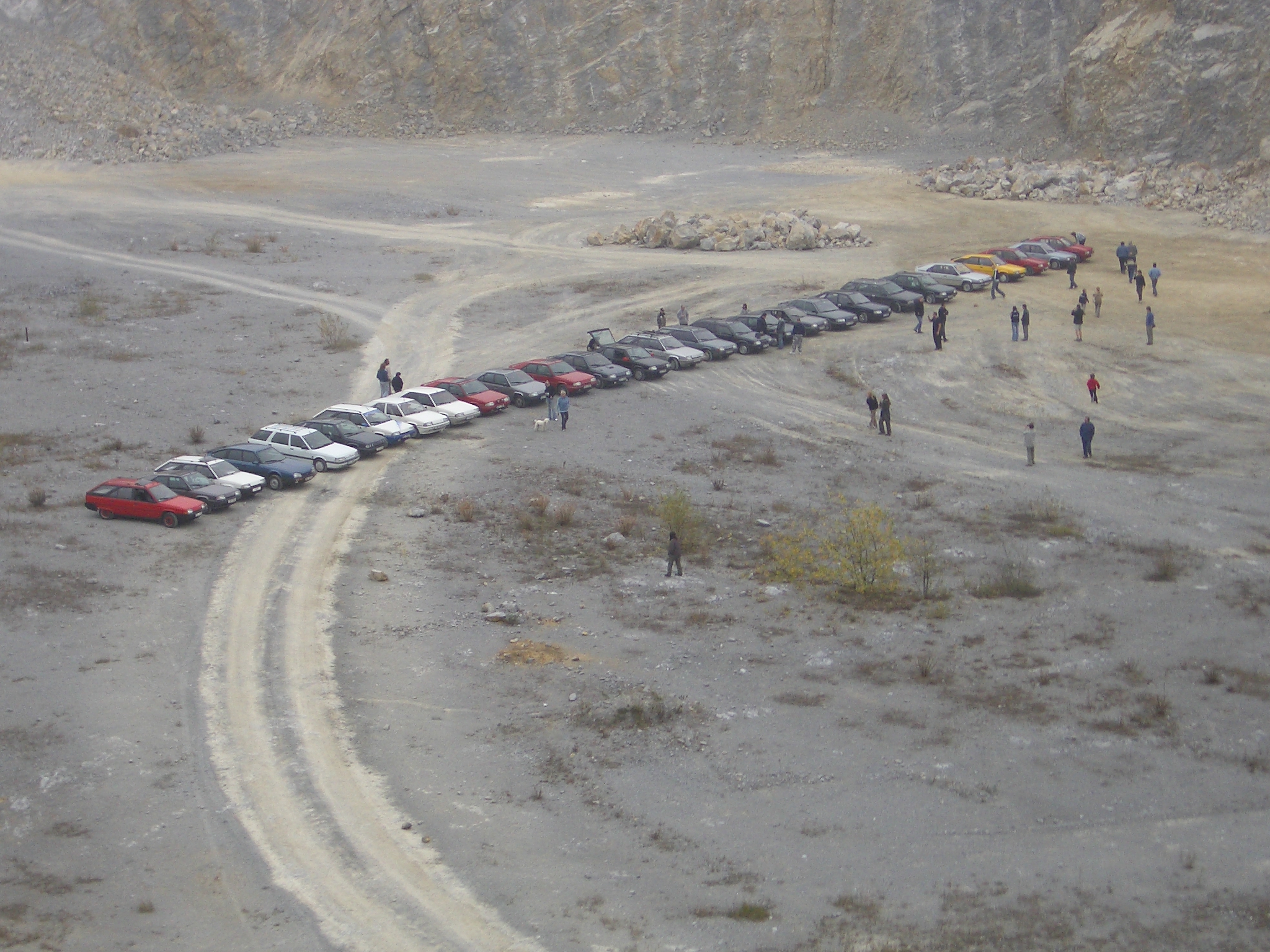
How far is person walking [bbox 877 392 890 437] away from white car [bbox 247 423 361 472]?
46.9ft

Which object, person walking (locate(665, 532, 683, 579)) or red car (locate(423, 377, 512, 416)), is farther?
red car (locate(423, 377, 512, 416))

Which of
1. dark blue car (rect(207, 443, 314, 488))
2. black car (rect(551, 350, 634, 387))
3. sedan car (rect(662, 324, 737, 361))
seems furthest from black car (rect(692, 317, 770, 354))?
dark blue car (rect(207, 443, 314, 488))

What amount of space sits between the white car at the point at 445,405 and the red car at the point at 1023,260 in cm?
2576

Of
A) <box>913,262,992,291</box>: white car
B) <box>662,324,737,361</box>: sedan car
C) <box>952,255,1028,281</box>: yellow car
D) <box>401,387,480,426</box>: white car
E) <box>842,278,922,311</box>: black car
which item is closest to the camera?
<box>401,387,480,426</box>: white car

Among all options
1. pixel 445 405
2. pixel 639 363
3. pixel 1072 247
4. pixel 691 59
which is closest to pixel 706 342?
pixel 639 363

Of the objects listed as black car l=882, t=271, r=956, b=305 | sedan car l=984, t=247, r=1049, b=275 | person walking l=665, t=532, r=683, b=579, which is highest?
sedan car l=984, t=247, r=1049, b=275

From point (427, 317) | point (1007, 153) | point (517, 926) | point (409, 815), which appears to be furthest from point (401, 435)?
point (1007, 153)

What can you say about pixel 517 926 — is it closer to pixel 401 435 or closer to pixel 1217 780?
pixel 1217 780

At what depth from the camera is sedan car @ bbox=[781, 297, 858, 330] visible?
46.3 meters

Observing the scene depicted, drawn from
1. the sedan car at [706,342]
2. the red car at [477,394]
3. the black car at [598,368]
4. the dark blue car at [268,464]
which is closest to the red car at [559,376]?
the black car at [598,368]

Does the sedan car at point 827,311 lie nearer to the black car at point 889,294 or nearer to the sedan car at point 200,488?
the black car at point 889,294

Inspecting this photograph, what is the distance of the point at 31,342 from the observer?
44000mm

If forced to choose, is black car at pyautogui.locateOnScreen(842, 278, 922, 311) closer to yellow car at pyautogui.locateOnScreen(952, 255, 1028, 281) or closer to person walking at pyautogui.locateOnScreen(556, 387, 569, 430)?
yellow car at pyautogui.locateOnScreen(952, 255, 1028, 281)

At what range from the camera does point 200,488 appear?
30.0 meters
